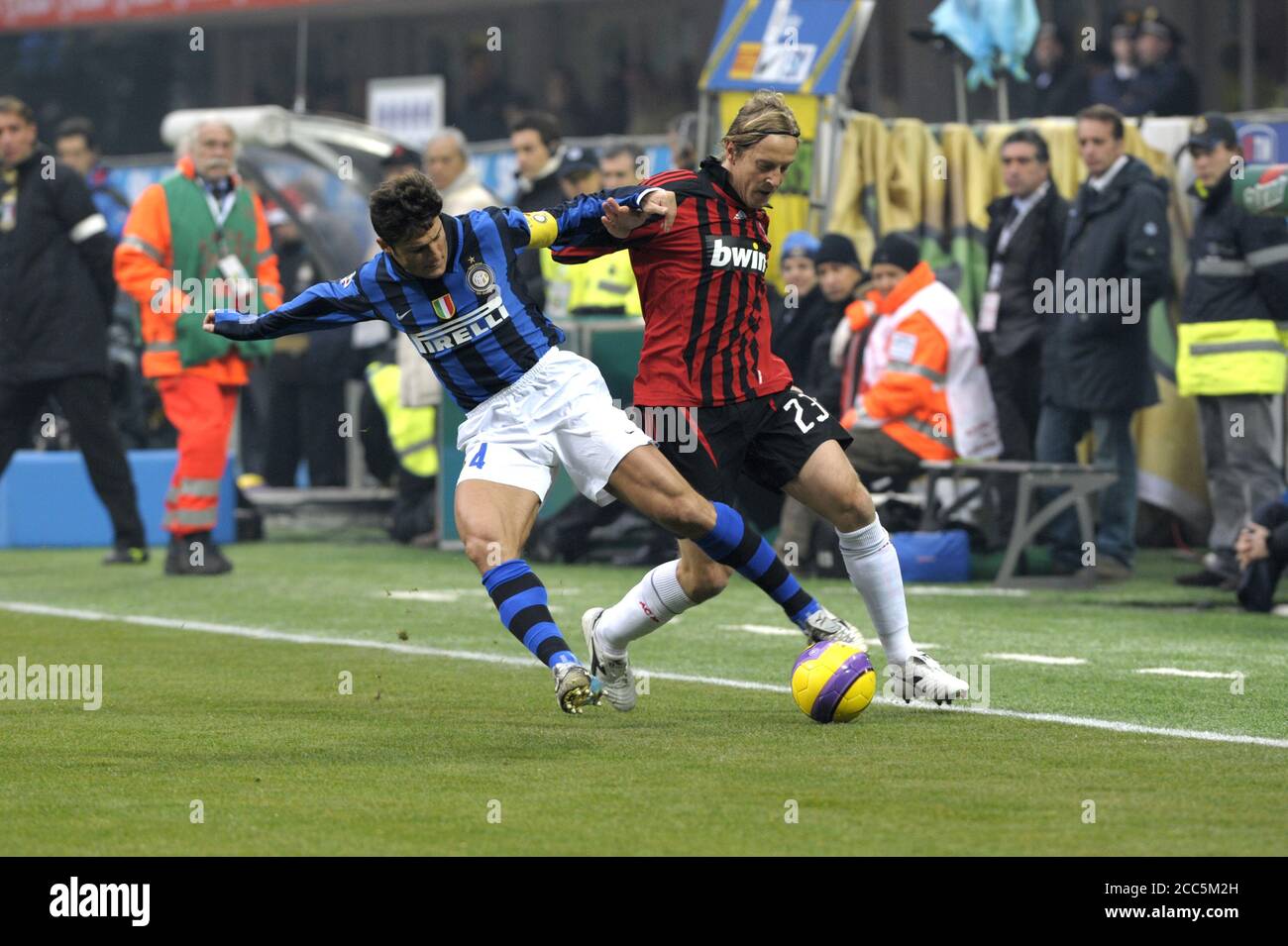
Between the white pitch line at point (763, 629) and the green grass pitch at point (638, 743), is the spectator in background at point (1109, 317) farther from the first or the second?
the white pitch line at point (763, 629)

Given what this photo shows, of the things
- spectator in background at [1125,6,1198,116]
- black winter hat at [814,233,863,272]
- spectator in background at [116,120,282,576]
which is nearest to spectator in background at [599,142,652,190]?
black winter hat at [814,233,863,272]

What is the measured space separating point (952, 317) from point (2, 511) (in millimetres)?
7210

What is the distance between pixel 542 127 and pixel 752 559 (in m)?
7.19

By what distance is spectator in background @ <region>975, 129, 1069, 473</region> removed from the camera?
43.8 ft

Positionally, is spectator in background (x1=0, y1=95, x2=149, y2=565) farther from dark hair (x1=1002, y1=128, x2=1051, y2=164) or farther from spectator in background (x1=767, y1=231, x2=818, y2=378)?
dark hair (x1=1002, y1=128, x2=1051, y2=164)

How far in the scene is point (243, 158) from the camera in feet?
58.0

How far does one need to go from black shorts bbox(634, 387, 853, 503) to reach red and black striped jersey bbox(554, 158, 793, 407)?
0.05 metres

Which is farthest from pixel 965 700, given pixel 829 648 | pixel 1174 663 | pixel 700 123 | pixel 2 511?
pixel 2 511

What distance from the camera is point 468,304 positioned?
7.55 meters

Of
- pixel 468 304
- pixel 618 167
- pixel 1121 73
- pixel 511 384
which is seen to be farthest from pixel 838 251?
pixel 468 304

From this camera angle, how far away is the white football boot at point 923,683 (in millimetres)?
7797

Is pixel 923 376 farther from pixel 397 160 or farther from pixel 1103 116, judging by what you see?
pixel 397 160

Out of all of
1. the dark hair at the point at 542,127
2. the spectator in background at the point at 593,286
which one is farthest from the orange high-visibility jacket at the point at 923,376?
the dark hair at the point at 542,127

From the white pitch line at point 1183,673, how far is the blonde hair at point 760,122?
2.48 metres
